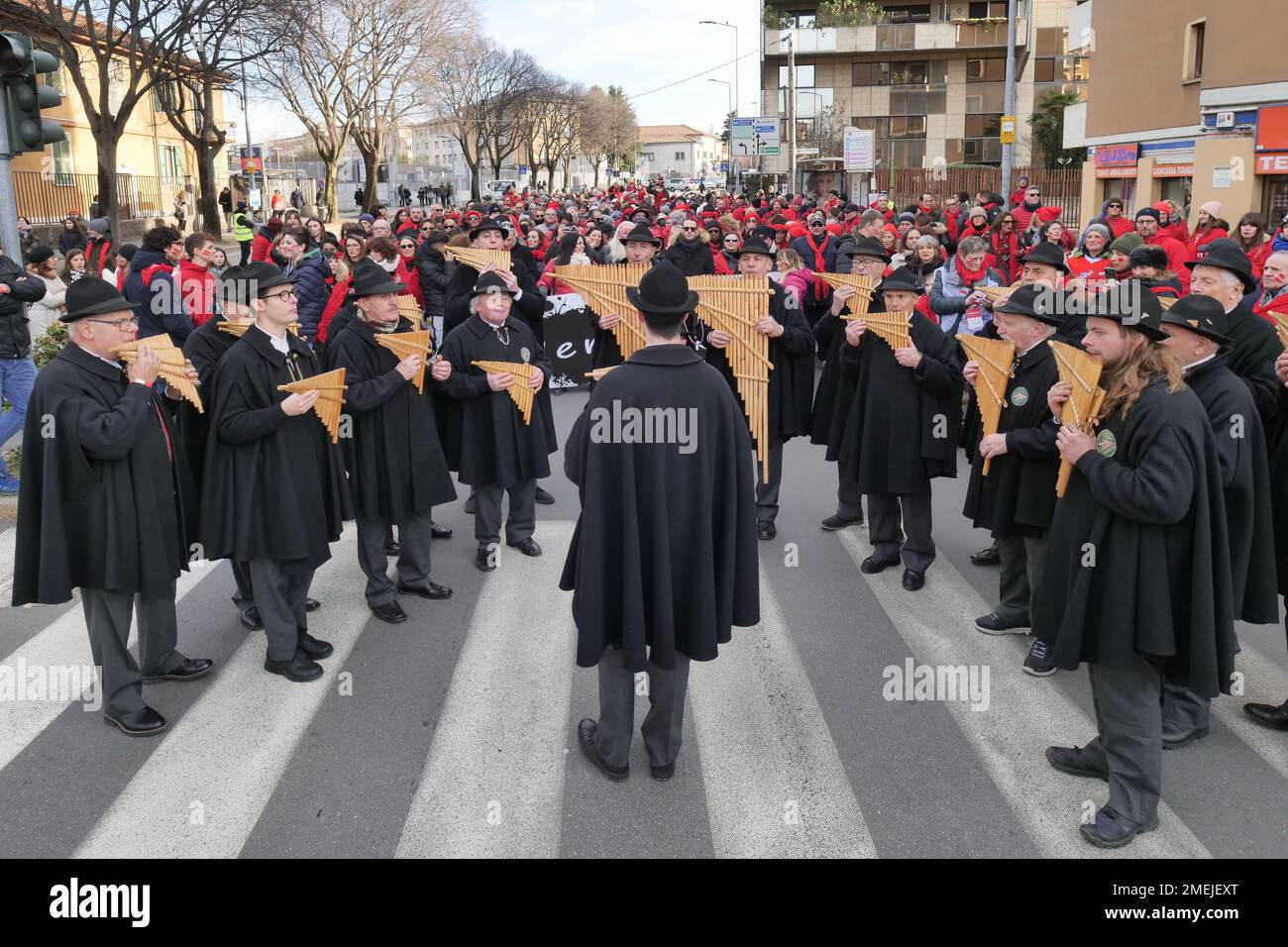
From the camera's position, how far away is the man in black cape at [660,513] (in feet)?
14.7

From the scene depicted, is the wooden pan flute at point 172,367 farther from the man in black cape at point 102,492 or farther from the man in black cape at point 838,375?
the man in black cape at point 838,375

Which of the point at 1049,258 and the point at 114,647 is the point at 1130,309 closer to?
the point at 1049,258

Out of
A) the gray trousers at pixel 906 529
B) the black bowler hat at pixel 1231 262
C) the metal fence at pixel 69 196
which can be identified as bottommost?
the gray trousers at pixel 906 529

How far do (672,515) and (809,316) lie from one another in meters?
10.2

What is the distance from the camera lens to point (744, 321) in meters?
7.27

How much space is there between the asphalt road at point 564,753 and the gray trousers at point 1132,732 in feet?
0.63

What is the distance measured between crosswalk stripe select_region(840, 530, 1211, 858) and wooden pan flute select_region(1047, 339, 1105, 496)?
137 cm

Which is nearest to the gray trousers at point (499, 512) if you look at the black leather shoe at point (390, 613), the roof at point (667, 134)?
the black leather shoe at point (390, 613)
